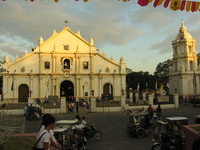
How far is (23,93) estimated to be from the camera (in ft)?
119

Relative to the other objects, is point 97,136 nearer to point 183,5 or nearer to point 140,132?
point 140,132

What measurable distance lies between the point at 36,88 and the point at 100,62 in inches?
476

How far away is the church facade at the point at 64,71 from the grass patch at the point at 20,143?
28.3 m

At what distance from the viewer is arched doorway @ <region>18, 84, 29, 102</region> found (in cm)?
3612

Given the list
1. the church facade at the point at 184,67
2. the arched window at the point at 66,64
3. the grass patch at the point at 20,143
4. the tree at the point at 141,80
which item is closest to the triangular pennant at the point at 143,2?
the grass patch at the point at 20,143

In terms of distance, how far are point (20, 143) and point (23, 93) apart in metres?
30.7

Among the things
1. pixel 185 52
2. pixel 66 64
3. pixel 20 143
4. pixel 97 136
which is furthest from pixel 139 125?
pixel 185 52

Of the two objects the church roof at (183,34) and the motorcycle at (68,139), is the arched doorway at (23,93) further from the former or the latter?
the church roof at (183,34)

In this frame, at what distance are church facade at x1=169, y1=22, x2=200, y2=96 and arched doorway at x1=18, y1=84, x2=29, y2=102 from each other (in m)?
28.0

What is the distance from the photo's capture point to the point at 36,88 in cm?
3666

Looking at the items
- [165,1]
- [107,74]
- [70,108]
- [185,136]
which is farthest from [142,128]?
[107,74]

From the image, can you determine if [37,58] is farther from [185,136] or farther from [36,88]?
[185,136]

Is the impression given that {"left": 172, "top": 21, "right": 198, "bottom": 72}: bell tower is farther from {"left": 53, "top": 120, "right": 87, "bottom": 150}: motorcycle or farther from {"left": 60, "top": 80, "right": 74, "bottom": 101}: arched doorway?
{"left": 53, "top": 120, "right": 87, "bottom": 150}: motorcycle

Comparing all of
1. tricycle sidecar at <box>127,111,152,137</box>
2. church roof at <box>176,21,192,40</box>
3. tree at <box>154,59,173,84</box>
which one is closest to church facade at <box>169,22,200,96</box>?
church roof at <box>176,21,192,40</box>
